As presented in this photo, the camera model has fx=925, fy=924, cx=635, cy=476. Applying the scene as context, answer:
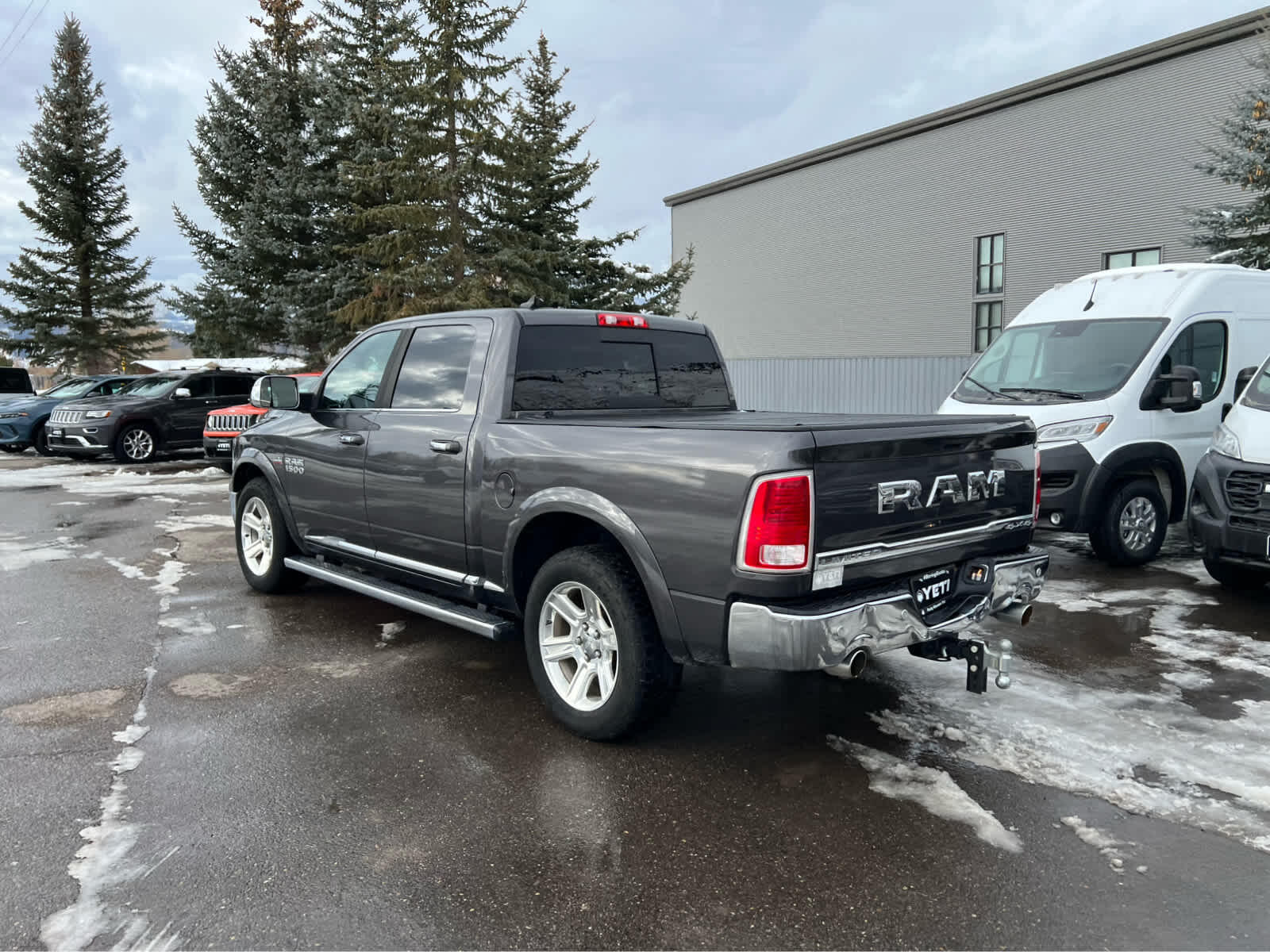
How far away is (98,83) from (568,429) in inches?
1519

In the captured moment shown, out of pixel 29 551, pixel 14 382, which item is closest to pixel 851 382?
pixel 29 551

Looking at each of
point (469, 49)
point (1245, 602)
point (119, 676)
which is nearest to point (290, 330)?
point (469, 49)

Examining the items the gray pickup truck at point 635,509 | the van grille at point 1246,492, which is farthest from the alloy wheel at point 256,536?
the van grille at point 1246,492

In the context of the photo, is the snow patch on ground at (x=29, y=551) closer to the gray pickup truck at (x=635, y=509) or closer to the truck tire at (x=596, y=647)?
the gray pickup truck at (x=635, y=509)

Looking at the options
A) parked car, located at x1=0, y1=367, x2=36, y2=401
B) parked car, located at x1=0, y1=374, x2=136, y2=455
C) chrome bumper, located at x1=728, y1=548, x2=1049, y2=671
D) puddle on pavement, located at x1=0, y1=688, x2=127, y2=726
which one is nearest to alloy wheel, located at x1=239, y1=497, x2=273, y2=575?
puddle on pavement, located at x1=0, y1=688, x2=127, y2=726

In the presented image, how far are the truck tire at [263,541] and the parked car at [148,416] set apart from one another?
12209 millimetres

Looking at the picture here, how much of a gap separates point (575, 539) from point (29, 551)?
6766mm

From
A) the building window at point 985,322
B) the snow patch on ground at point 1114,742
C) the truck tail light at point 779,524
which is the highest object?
the building window at point 985,322

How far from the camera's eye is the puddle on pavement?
14.1 feet

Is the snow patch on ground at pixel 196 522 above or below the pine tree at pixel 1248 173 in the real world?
below

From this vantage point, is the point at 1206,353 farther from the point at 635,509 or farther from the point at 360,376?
the point at 360,376

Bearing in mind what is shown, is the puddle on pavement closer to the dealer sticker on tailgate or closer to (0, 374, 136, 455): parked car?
the dealer sticker on tailgate

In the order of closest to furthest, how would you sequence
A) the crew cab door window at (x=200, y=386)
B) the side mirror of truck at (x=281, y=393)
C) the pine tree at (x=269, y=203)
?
the side mirror of truck at (x=281, y=393) → the crew cab door window at (x=200, y=386) → the pine tree at (x=269, y=203)

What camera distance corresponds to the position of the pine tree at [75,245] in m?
32.7
